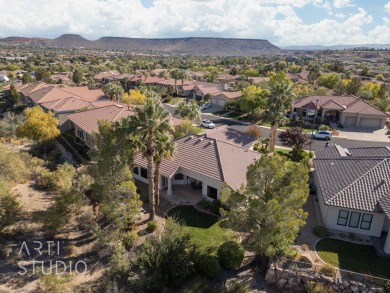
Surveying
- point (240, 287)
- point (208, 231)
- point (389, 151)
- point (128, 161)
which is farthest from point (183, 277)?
point (389, 151)

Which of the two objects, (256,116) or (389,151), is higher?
(389,151)

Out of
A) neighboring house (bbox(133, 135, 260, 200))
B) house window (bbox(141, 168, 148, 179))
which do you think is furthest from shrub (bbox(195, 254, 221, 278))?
house window (bbox(141, 168, 148, 179))

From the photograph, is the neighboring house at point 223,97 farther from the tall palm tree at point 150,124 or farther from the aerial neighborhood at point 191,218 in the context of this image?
the tall palm tree at point 150,124

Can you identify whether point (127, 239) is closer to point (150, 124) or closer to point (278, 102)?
point (150, 124)

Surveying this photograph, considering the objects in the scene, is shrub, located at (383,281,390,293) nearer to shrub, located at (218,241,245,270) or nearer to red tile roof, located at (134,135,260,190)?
shrub, located at (218,241,245,270)

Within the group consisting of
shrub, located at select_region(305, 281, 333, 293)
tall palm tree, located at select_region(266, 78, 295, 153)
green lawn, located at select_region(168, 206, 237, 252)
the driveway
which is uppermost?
tall palm tree, located at select_region(266, 78, 295, 153)

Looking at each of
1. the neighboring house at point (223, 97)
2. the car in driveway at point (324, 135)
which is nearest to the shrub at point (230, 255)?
the car in driveway at point (324, 135)

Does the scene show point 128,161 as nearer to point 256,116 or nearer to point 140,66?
point 256,116
